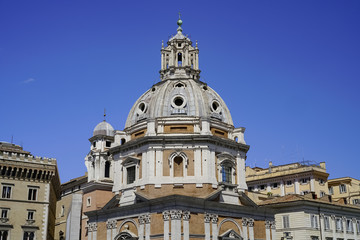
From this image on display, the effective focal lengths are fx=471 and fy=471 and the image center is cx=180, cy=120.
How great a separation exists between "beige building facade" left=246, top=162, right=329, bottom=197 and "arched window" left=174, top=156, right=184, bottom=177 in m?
24.1

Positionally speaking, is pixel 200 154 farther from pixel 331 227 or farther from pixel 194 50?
pixel 331 227

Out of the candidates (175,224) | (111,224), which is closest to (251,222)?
(175,224)

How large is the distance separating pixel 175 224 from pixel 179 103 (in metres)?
13.7

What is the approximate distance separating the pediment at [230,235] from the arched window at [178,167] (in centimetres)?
669

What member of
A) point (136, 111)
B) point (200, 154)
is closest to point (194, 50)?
point (136, 111)

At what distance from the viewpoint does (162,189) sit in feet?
144

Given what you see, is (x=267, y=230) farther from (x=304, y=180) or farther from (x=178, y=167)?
(x=304, y=180)

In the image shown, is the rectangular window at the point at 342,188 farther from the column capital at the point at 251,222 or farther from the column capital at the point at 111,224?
the column capital at the point at 111,224

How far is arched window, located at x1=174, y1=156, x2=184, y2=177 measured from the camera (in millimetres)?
44812

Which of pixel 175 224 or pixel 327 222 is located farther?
pixel 327 222

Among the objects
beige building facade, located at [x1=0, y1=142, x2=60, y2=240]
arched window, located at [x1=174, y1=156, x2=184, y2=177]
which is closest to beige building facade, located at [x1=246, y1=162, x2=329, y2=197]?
arched window, located at [x1=174, y1=156, x2=184, y2=177]

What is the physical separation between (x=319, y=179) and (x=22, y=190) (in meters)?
39.7

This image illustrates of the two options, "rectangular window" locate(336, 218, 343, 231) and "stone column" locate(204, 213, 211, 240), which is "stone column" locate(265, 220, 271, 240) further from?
"rectangular window" locate(336, 218, 343, 231)

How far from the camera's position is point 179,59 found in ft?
177
